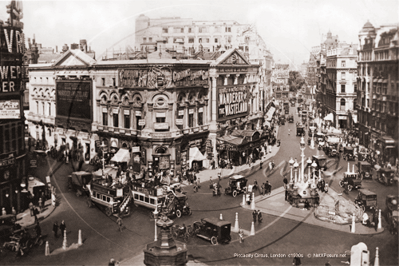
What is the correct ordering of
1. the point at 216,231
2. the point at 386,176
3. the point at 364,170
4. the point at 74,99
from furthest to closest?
the point at 74,99, the point at 364,170, the point at 386,176, the point at 216,231

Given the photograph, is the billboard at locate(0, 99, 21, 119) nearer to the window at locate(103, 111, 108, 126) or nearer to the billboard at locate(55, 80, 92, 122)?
the billboard at locate(55, 80, 92, 122)

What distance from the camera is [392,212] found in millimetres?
23453

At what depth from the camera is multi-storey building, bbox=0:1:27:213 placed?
25.2 meters

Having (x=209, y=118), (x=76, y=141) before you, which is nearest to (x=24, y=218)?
(x=76, y=141)

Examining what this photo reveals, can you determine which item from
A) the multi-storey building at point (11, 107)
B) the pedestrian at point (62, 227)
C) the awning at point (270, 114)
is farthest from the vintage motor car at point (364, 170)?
the multi-storey building at point (11, 107)

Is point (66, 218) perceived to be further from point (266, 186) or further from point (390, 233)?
point (390, 233)

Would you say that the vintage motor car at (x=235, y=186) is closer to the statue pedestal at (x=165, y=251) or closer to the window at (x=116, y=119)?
the window at (x=116, y=119)

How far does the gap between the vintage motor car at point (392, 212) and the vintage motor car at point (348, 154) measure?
256 inches

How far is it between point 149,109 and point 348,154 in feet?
52.7

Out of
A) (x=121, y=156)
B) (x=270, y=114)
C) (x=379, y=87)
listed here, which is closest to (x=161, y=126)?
(x=121, y=156)

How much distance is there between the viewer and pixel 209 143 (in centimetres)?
3522

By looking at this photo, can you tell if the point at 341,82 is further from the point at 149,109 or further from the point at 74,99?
the point at 74,99

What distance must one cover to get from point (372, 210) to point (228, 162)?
37.8 feet

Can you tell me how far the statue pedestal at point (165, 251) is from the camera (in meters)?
18.4
